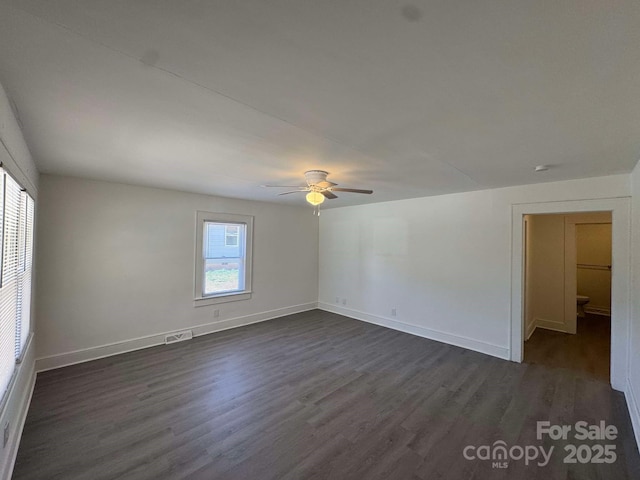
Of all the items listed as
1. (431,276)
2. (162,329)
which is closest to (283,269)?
(162,329)

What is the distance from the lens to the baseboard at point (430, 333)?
12.6 feet

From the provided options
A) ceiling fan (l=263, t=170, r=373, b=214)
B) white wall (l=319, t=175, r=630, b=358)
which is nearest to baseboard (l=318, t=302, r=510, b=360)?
white wall (l=319, t=175, r=630, b=358)

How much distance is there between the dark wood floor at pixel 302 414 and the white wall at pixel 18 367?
4.9 inches

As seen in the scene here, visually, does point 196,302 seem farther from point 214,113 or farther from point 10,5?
point 10,5

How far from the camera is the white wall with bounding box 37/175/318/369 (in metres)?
3.37

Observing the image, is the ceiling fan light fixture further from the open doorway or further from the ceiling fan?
the open doorway

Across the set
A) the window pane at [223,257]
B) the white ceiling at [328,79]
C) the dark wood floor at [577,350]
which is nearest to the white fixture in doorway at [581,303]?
the dark wood floor at [577,350]

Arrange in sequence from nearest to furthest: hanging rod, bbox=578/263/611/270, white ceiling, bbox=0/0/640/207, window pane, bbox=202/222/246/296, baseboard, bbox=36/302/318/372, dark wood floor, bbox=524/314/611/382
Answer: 1. white ceiling, bbox=0/0/640/207
2. baseboard, bbox=36/302/318/372
3. dark wood floor, bbox=524/314/611/382
4. window pane, bbox=202/222/246/296
5. hanging rod, bbox=578/263/611/270

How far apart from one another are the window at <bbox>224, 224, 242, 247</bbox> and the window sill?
37.0 inches

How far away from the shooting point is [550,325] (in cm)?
507

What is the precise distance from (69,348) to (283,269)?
11.4 feet

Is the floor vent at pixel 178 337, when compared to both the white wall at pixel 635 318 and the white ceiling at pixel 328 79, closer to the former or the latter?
the white ceiling at pixel 328 79

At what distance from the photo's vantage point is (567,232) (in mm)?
4887

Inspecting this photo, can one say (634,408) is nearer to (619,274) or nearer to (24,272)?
(619,274)
